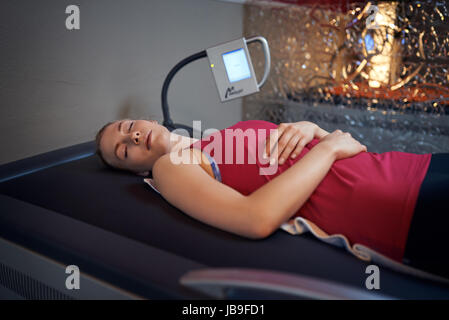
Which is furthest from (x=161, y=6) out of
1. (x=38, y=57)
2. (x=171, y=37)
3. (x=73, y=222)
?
(x=73, y=222)

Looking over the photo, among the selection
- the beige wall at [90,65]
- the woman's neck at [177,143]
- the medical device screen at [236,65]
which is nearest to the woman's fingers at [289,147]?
the woman's neck at [177,143]

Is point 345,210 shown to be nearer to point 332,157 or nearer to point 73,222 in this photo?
point 332,157

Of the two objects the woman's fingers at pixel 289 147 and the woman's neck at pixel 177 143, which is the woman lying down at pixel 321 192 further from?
the woman's neck at pixel 177 143

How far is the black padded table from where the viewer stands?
2.20 ft

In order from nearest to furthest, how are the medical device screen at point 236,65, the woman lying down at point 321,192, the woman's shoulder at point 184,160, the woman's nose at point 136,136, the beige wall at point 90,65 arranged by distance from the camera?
1. the woman lying down at point 321,192
2. the woman's shoulder at point 184,160
3. the woman's nose at point 136,136
4. the beige wall at point 90,65
5. the medical device screen at point 236,65

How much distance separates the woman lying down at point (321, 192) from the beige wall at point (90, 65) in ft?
1.95

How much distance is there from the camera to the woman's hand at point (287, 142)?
1046mm

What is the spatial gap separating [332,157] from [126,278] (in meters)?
0.61

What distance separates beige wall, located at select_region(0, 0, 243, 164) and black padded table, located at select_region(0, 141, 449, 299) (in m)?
0.41

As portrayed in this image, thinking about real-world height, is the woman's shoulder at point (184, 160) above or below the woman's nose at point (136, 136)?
below

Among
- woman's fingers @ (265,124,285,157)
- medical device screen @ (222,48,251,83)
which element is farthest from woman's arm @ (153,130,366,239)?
medical device screen @ (222,48,251,83)

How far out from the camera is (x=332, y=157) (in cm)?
96

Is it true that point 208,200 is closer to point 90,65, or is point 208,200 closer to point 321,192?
point 321,192

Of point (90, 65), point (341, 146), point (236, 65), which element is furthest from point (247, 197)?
point (90, 65)
